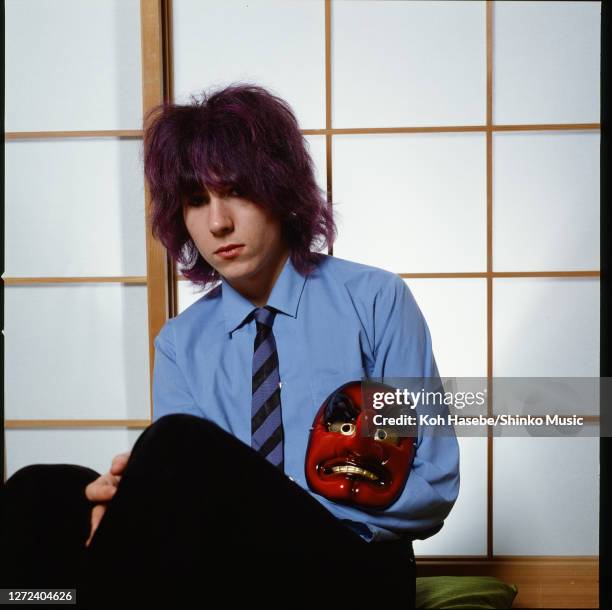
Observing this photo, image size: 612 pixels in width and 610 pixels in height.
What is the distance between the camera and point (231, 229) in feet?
3.75

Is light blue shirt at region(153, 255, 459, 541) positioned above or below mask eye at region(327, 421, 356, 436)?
above

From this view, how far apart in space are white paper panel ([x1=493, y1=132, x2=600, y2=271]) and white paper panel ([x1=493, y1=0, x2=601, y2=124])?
51 mm

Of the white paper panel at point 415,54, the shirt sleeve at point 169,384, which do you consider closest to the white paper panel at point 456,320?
the white paper panel at point 415,54

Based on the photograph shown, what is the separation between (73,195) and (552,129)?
1.09 m

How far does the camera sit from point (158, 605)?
0.85 m

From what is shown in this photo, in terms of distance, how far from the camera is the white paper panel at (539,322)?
1.66 meters

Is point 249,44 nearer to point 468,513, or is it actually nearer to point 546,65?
point 546,65

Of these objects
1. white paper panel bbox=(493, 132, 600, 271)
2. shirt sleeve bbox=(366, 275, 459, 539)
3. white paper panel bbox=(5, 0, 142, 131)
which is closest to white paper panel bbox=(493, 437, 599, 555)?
white paper panel bbox=(493, 132, 600, 271)

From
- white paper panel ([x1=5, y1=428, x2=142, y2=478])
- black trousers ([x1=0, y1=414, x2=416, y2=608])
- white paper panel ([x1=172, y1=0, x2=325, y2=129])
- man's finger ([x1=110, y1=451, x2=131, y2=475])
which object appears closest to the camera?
black trousers ([x1=0, y1=414, x2=416, y2=608])

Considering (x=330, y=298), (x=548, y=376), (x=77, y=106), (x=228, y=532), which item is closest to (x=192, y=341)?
(x=330, y=298)

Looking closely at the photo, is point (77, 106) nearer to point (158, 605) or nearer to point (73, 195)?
point (73, 195)

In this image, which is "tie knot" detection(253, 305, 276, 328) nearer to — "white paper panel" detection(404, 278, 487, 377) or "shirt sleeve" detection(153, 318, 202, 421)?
"shirt sleeve" detection(153, 318, 202, 421)

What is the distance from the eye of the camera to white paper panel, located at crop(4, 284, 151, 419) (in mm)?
1670

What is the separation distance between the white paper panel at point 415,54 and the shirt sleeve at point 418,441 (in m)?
0.61
